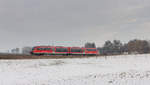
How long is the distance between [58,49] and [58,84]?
33487 millimetres

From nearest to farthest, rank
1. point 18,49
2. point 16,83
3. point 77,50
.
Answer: point 16,83 < point 77,50 < point 18,49

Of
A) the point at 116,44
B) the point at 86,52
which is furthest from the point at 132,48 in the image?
the point at 86,52

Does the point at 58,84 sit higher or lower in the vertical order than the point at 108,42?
lower

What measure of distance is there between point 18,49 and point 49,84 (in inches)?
5552

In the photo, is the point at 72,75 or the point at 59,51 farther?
the point at 59,51

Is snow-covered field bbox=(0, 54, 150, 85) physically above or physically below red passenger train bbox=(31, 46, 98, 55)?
below

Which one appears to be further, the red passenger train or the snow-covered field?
the red passenger train

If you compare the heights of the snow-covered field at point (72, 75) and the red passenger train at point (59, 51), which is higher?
the red passenger train at point (59, 51)

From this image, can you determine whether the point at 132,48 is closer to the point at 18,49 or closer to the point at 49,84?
the point at 18,49

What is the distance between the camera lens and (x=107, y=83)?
11469mm

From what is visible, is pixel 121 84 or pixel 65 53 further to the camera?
pixel 65 53

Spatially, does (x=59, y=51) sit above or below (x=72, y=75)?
above

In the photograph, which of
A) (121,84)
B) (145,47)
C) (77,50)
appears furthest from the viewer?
(145,47)

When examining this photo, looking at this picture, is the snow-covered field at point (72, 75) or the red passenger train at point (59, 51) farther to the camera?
the red passenger train at point (59, 51)
